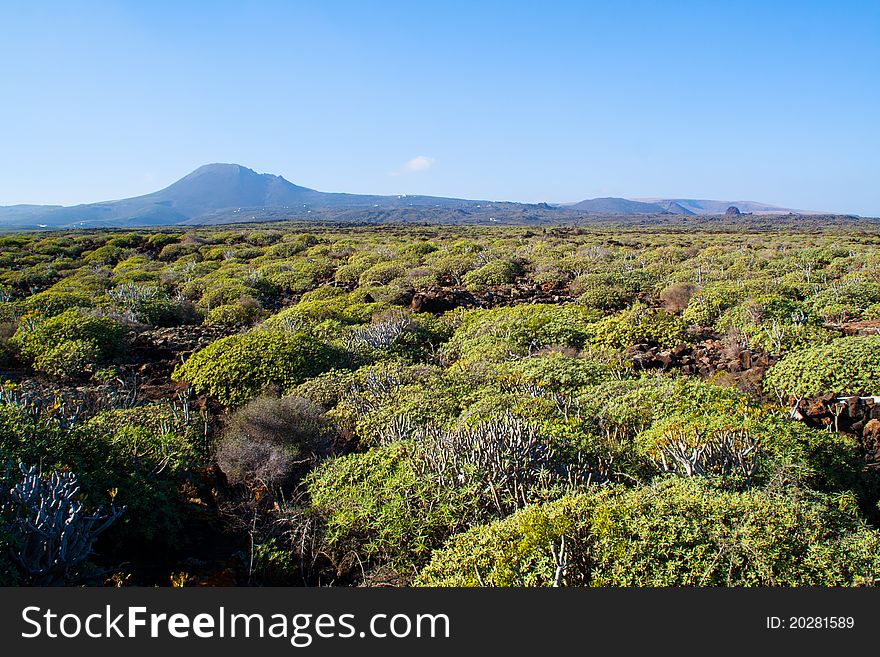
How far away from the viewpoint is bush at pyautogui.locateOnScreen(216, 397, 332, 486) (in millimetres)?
4863

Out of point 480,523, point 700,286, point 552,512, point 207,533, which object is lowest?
point 207,533

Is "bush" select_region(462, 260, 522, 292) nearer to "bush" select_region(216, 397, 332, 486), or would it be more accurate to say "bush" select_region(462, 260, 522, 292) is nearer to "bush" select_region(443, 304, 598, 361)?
"bush" select_region(443, 304, 598, 361)

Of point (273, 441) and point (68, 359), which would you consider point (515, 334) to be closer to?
point (273, 441)

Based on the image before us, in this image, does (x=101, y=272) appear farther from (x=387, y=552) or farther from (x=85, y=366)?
(x=387, y=552)

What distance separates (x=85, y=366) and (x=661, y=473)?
746 cm

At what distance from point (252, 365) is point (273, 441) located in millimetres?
1954

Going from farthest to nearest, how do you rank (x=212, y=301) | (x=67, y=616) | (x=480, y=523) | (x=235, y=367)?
(x=212, y=301), (x=235, y=367), (x=480, y=523), (x=67, y=616)

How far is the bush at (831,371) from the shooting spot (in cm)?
555

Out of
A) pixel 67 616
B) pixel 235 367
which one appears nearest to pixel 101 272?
pixel 235 367

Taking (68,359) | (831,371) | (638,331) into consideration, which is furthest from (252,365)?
(831,371)

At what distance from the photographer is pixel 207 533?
169 inches

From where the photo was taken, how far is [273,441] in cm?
532

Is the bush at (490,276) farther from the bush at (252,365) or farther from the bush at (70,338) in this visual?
the bush at (70,338)

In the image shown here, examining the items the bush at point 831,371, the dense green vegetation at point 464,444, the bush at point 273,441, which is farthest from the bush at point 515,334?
the bush at point 831,371
